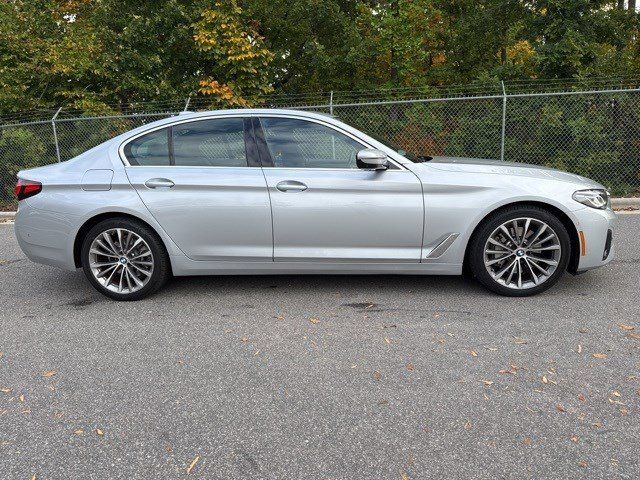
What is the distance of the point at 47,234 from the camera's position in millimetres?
4922

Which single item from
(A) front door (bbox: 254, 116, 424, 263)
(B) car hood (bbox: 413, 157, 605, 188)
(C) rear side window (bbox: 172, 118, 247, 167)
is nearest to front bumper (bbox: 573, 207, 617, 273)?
(B) car hood (bbox: 413, 157, 605, 188)

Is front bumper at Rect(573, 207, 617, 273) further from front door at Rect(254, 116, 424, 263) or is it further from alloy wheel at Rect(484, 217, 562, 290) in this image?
front door at Rect(254, 116, 424, 263)

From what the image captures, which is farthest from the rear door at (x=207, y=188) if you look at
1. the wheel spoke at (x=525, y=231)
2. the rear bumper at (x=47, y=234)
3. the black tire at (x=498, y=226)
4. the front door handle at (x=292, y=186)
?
the wheel spoke at (x=525, y=231)

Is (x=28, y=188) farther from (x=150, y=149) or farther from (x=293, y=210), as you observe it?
(x=293, y=210)

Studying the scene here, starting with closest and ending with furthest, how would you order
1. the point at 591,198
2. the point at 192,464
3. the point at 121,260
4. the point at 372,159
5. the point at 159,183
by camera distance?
the point at 192,464 < the point at 372,159 < the point at 591,198 < the point at 159,183 < the point at 121,260

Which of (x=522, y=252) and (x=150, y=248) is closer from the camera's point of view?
(x=522, y=252)

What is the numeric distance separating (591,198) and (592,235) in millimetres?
317

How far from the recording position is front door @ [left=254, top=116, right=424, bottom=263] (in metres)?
4.59

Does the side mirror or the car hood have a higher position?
the side mirror

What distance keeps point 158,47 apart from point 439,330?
13.3m

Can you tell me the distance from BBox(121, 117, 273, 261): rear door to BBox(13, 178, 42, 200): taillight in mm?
828

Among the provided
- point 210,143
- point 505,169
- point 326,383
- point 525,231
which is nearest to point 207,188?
point 210,143

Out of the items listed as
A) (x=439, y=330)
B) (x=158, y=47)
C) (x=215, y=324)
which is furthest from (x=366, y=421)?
(x=158, y=47)

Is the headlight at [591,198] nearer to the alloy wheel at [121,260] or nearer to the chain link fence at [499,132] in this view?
the alloy wheel at [121,260]
